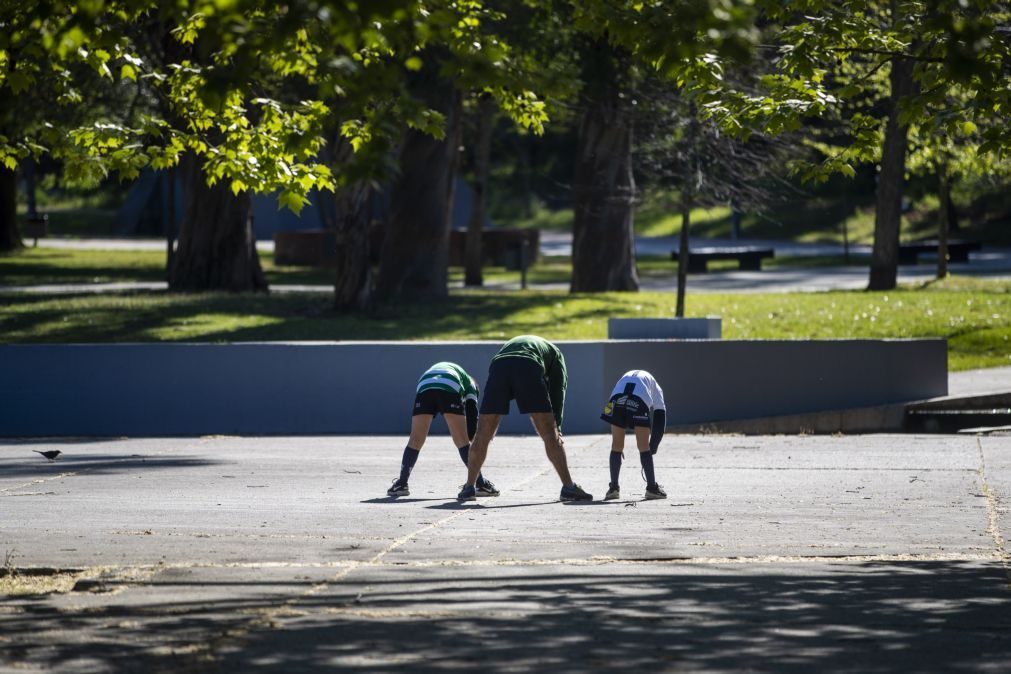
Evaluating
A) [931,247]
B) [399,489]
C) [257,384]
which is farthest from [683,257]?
[931,247]

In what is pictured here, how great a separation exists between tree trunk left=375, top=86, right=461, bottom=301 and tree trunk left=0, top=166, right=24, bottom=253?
2050 cm

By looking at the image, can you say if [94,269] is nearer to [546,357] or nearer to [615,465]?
[615,465]

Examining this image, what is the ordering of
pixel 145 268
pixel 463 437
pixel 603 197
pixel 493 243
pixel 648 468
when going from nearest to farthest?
pixel 648 468 → pixel 463 437 → pixel 603 197 → pixel 145 268 → pixel 493 243

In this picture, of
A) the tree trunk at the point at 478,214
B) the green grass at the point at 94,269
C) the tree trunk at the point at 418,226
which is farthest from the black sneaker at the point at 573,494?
the green grass at the point at 94,269

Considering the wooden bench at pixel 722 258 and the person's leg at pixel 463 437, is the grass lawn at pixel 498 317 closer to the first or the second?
the person's leg at pixel 463 437

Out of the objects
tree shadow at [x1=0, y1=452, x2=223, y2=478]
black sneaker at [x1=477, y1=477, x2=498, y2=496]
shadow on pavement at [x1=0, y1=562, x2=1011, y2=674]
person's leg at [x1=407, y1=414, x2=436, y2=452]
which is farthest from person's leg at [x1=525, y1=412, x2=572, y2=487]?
tree shadow at [x1=0, y1=452, x2=223, y2=478]

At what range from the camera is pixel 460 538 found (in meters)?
10.3

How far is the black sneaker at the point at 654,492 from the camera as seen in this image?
496 inches

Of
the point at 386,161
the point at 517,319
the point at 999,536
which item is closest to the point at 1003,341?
the point at 517,319

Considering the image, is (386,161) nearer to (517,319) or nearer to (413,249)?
(517,319)

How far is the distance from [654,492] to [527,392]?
148cm

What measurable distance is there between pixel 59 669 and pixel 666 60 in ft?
16.1

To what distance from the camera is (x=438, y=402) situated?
1263cm

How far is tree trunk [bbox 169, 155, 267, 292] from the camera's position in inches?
1165
